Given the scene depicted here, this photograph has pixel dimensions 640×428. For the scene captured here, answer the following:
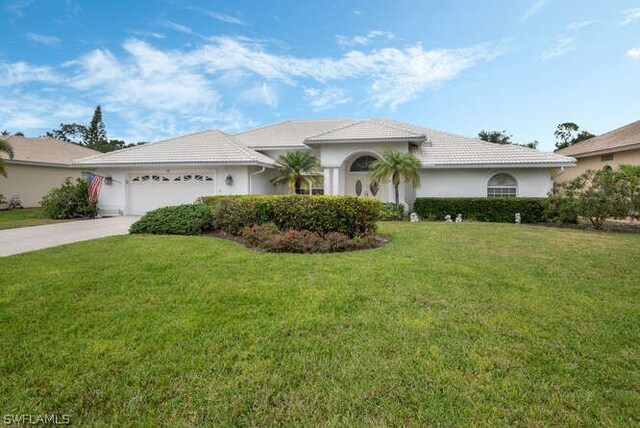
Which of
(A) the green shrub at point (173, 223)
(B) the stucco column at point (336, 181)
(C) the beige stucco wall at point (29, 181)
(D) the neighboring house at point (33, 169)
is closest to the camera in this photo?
(A) the green shrub at point (173, 223)

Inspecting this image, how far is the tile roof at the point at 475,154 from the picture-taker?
16031 mm

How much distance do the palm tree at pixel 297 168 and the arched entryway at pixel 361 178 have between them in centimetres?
239

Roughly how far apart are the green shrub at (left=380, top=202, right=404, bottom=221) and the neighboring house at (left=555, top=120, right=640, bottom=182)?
12919 mm

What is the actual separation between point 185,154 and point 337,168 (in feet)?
29.7

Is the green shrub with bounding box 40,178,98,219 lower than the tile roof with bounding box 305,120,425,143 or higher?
lower

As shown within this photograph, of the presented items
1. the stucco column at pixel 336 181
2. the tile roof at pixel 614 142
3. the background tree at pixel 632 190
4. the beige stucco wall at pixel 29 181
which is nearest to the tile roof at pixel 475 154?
the background tree at pixel 632 190

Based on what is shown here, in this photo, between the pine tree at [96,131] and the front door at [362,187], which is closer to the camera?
the front door at [362,187]

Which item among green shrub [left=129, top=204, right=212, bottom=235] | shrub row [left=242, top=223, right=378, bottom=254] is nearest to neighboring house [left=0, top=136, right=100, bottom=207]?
green shrub [left=129, top=204, right=212, bottom=235]

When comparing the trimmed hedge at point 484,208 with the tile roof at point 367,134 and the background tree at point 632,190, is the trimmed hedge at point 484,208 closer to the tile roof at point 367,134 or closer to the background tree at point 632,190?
the background tree at point 632,190

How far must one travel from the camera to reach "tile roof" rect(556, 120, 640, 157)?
57.8 feet

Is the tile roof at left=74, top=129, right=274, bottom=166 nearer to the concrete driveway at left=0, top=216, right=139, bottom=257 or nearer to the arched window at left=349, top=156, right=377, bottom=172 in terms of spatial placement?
the arched window at left=349, top=156, right=377, bottom=172

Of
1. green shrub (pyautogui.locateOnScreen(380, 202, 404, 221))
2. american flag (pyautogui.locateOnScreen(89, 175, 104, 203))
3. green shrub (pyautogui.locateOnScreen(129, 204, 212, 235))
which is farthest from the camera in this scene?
american flag (pyautogui.locateOnScreen(89, 175, 104, 203))

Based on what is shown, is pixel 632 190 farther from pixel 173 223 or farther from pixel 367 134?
pixel 173 223

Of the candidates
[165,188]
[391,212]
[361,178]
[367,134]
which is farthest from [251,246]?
[165,188]
